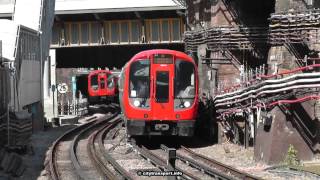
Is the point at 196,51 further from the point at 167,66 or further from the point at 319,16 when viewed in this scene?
the point at 319,16

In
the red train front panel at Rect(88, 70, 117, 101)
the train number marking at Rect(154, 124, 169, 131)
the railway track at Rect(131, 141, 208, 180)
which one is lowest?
the railway track at Rect(131, 141, 208, 180)

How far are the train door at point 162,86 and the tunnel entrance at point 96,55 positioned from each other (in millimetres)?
24789

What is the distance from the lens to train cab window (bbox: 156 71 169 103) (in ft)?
64.5

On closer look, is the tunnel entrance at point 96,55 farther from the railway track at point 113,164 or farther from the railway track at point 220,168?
the railway track at point 220,168

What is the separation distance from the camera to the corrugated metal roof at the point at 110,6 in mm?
42062

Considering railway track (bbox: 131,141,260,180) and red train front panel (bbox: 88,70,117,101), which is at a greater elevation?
red train front panel (bbox: 88,70,117,101)

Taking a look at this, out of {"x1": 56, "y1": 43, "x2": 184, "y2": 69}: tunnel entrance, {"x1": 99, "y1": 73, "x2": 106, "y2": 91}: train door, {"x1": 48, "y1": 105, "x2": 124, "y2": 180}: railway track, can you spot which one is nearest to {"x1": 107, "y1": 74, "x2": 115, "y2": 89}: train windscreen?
{"x1": 99, "y1": 73, "x2": 106, "y2": 91}: train door

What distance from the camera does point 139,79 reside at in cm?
1972

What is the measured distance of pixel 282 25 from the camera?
63.5 ft

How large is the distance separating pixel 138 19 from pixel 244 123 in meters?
24.1

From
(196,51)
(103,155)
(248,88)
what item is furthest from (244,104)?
(196,51)

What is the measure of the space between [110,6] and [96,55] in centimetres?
589

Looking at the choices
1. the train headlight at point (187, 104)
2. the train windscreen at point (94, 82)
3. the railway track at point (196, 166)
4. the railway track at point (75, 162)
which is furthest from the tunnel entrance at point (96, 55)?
the railway track at point (196, 166)

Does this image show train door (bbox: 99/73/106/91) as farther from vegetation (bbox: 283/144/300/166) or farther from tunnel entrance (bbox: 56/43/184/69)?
vegetation (bbox: 283/144/300/166)
